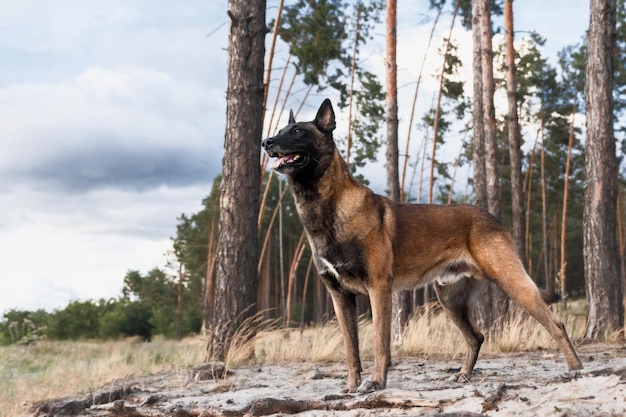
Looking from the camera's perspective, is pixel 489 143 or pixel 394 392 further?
pixel 489 143

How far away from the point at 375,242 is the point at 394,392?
4.34ft

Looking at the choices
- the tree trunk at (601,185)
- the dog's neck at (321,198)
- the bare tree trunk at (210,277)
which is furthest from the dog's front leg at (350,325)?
the bare tree trunk at (210,277)

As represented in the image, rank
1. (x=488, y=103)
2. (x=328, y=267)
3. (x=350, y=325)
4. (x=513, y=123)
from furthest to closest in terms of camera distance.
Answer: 1. (x=513, y=123)
2. (x=488, y=103)
3. (x=350, y=325)
4. (x=328, y=267)

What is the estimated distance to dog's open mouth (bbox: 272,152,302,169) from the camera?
5504 millimetres

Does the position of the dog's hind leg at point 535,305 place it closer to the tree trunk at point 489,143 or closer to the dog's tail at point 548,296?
the dog's tail at point 548,296

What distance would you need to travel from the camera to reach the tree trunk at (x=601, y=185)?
1124 cm

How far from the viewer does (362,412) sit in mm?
4797

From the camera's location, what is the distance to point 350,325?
598 cm

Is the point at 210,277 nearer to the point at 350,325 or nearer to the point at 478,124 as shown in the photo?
the point at 478,124

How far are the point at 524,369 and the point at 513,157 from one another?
44.7 feet

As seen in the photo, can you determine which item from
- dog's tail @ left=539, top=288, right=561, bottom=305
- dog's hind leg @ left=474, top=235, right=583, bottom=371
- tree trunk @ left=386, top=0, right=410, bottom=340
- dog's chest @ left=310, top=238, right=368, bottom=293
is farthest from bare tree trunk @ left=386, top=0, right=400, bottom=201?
dog's chest @ left=310, top=238, right=368, bottom=293

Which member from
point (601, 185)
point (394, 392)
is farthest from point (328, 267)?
point (601, 185)

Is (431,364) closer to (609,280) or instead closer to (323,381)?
(323,381)

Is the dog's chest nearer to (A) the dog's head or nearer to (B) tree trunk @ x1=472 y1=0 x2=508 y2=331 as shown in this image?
(A) the dog's head
